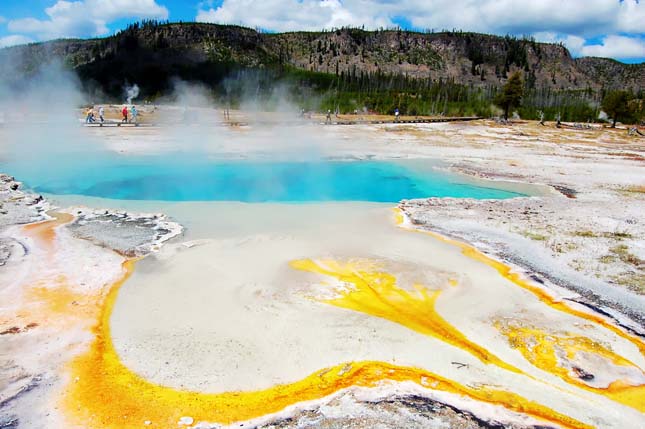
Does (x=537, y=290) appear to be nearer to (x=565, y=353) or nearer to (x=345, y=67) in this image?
(x=565, y=353)

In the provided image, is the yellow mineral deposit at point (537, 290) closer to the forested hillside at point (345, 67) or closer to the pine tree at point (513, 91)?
the forested hillside at point (345, 67)

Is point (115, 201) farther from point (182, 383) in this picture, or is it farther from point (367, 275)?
point (182, 383)

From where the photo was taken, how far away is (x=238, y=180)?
13.8 m

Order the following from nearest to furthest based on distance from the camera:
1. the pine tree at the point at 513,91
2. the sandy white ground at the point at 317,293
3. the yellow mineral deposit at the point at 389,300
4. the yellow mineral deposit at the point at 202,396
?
1. the yellow mineral deposit at the point at 202,396
2. the sandy white ground at the point at 317,293
3. the yellow mineral deposit at the point at 389,300
4. the pine tree at the point at 513,91

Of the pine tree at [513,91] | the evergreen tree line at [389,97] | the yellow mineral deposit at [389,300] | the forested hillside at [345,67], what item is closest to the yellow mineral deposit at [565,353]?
the yellow mineral deposit at [389,300]

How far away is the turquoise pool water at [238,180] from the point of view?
11801 mm

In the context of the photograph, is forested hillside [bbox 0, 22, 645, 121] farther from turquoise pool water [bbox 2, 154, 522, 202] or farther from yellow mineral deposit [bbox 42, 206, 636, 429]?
yellow mineral deposit [bbox 42, 206, 636, 429]

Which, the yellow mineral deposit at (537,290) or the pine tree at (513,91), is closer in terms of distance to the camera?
the yellow mineral deposit at (537,290)

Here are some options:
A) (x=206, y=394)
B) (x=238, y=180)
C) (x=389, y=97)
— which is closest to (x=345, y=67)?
(x=389, y=97)

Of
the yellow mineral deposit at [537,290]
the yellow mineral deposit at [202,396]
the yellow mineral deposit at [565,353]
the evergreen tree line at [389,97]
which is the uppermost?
the evergreen tree line at [389,97]

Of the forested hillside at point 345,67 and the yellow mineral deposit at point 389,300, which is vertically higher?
the forested hillside at point 345,67

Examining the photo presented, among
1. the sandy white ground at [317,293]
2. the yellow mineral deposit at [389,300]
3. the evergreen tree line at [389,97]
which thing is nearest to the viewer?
the sandy white ground at [317,293]

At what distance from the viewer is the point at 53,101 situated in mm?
31188

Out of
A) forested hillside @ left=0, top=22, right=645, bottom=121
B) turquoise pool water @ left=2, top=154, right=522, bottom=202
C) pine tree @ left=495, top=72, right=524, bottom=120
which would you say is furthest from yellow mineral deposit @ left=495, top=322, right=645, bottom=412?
pine tree @ left=495, top=72, right=524, bottom=120
